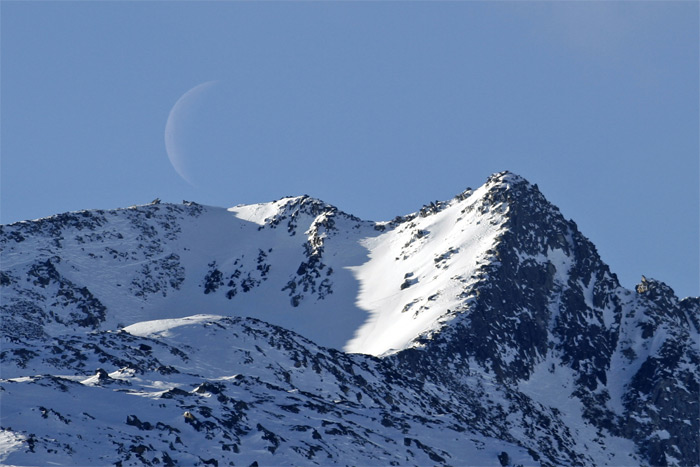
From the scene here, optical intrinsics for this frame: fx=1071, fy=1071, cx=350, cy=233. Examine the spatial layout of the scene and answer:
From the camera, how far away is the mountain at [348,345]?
2655 inches

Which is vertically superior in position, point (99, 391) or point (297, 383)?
point (297, 383)

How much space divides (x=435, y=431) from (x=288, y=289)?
96.7 meters

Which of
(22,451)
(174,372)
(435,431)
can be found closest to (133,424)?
(22,451)

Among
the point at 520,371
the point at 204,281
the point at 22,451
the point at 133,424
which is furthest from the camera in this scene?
the point at 204,281

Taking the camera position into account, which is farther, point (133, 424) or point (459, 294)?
point (459, 294)

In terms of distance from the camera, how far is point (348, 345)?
149m

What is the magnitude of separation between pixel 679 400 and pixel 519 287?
26952 millimetres

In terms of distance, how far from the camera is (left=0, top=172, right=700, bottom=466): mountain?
67438 millimetres

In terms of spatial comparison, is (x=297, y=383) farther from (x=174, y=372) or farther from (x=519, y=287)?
(x=519, y=287)

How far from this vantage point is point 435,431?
265 ft

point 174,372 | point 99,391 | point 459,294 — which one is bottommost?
point 99,391

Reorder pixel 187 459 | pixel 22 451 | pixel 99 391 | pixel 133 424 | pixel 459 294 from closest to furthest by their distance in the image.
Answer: pixel 22 451 < pixel 187 459 < pixel 133 424 < pixel 99 391 < pixel 459 294

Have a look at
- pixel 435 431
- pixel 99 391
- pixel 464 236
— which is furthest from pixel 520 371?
pixel 99 391

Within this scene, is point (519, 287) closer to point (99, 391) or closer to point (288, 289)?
point (288, 289)
